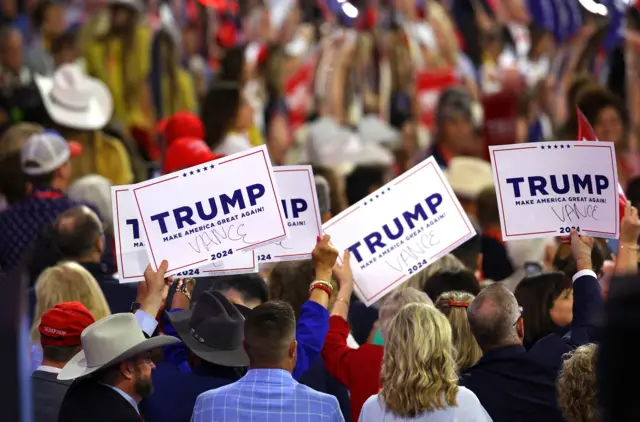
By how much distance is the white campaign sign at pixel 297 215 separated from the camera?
6410 millimetres

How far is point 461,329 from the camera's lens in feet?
19.3

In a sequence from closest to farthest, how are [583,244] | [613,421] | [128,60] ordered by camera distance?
[613,421] < [583,244] < [128,60]

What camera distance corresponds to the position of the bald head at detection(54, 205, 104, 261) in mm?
7418

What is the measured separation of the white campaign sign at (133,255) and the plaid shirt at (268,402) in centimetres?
116

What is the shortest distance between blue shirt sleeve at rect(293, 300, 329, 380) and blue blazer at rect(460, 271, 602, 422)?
568 mm

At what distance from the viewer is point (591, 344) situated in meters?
5.20

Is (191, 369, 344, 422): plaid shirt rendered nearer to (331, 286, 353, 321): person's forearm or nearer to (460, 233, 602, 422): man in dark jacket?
(460, 233, 602, 422): man in dark jacket

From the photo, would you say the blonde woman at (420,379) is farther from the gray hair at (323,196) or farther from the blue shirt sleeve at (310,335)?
the gray hair at (323,196)

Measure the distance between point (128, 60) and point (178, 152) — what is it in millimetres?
5971

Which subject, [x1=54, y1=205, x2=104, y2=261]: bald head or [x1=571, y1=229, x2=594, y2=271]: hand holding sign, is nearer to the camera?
[x1=571, y1=229, x2=594, y2=271]: hand holding sign

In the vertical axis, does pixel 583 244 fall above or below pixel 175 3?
below

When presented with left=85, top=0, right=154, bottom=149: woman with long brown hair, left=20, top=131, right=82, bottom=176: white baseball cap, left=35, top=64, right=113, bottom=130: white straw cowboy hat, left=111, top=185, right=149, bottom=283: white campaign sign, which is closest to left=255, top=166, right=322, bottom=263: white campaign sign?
left=111, top=185, right=149, bottom=283: white campaign sign

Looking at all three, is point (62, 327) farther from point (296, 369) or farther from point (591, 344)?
point (591, 344)

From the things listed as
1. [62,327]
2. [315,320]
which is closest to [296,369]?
[315,320]
